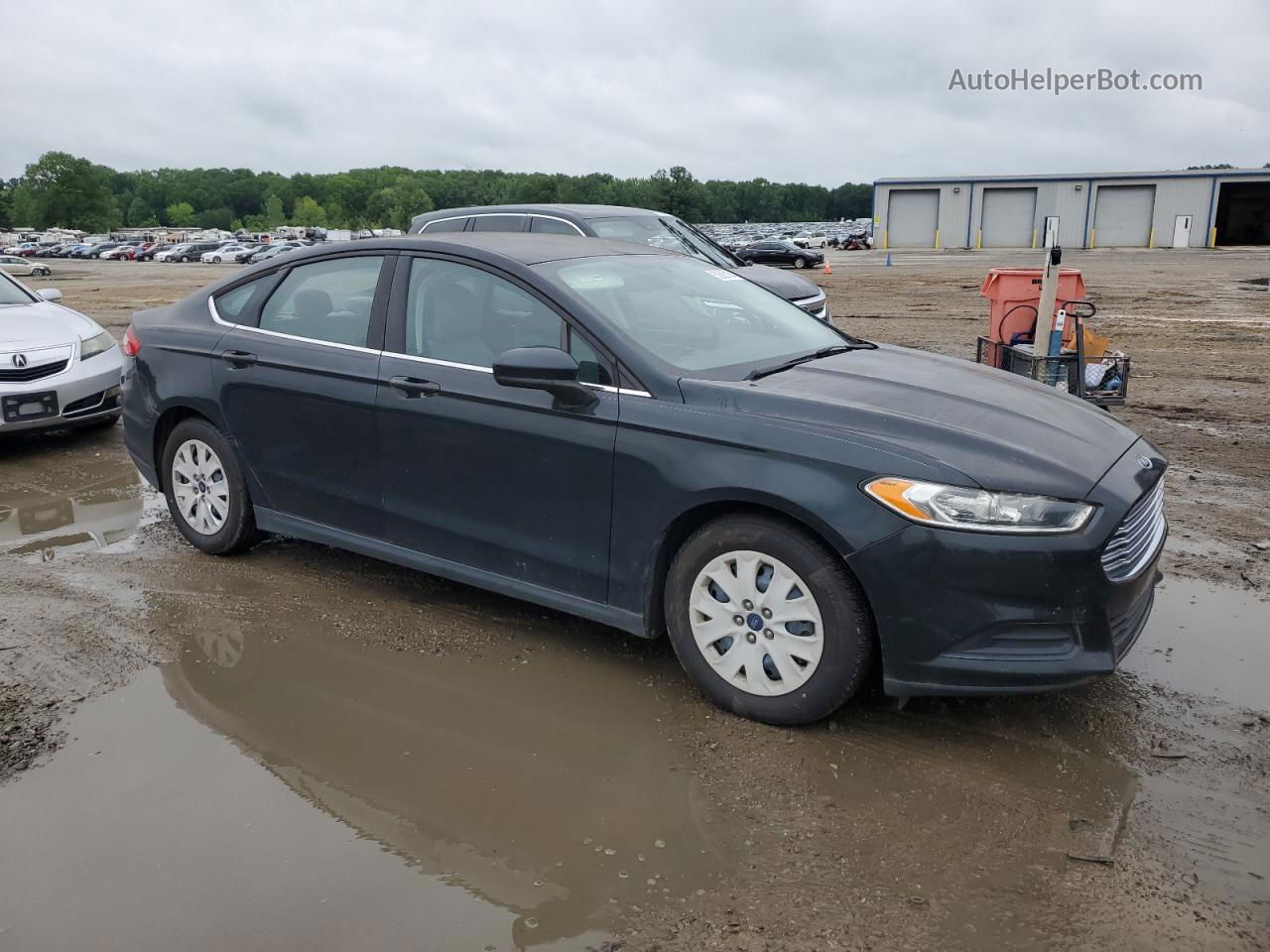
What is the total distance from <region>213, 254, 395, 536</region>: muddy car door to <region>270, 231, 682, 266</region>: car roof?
0.23 ft

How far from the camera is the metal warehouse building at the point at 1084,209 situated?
5116cm

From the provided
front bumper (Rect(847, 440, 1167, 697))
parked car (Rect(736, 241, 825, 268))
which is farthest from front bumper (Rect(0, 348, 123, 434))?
parked car (Rect(736, 241, 825, 268))

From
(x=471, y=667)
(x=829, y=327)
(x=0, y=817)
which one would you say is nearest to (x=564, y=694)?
(x=471, y=667)

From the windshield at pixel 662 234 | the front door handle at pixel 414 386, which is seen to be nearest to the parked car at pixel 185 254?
the windshield at pixel 662 234

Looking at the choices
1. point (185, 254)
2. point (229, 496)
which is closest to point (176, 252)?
point (185, 254)

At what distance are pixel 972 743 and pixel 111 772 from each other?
2882 mm

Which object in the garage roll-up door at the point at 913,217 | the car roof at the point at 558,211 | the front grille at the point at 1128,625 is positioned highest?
the garage roll-up door at the point at 913,217

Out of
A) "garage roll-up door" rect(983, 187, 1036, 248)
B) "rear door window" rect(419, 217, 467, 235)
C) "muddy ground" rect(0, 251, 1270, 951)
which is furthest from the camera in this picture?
"garage roll-up door" rect(983, 187, 1036, 248)

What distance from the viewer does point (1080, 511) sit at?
3.26m

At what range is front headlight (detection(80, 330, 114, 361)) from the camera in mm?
7906

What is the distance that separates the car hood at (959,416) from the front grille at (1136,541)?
179 mm

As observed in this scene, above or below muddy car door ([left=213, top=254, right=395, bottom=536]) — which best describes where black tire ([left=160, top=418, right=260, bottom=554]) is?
below

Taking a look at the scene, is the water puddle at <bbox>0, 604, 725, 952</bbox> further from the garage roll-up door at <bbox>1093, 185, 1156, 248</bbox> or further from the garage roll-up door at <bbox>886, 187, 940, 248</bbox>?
the garage roll-up door at <bbox>1093, 185, 1156, 248</bbox>

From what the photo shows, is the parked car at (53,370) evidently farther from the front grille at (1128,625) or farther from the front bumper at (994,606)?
the front grille at (1128,625)
